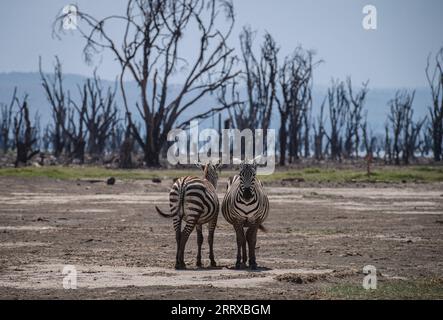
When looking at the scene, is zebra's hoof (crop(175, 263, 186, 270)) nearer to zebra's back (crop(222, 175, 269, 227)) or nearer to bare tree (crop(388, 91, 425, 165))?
zebra's back (crop(222, 175, 269, 227))

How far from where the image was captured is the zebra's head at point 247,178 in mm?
14312

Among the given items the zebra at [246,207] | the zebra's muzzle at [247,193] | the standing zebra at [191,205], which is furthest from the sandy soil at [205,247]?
the zebra's muzzle at [247,193]

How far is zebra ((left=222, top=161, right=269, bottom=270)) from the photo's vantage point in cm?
1434

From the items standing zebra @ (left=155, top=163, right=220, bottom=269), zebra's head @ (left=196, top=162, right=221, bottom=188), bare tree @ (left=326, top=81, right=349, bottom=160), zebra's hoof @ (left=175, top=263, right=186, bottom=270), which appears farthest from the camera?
bare tree @ (left=326, top=81, right=349, bottom=160)

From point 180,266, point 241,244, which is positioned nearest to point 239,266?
point 241,244

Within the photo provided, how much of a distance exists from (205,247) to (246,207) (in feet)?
11.0

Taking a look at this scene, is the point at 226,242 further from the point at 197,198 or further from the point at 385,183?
the point at 385,183

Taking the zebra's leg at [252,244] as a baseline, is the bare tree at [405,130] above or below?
above

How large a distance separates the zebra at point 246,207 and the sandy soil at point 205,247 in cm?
41

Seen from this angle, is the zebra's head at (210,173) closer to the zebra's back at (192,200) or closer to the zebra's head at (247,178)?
the zebra's back at (192,200)

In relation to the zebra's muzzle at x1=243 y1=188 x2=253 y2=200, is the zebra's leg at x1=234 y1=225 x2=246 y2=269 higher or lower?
lower

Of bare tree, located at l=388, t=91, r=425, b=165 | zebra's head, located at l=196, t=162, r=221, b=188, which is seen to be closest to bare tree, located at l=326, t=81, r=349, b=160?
bare tree, located at l=388, t=91, r=425, b=165

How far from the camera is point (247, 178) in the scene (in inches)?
563
